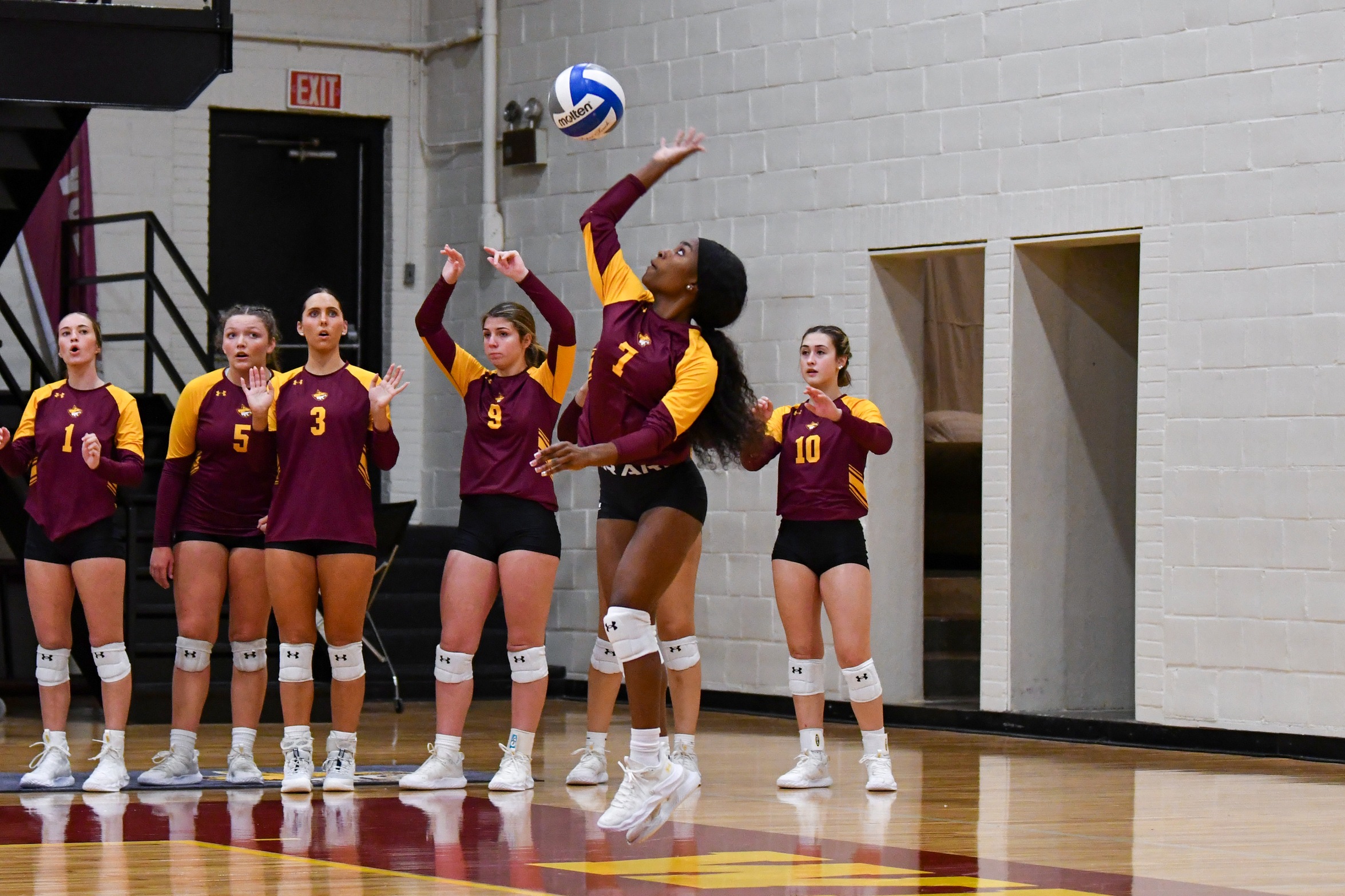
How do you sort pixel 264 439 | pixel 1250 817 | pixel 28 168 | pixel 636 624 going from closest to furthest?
pixel 636 624 → pixel 1250 817 → pixel 264 439 → pixel 28 168

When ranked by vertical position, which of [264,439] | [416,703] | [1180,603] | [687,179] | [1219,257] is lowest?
[416,703]

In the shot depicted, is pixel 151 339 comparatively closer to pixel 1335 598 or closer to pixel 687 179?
pixel 687 179

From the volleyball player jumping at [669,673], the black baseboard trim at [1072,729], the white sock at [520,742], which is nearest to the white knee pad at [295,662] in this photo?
the white sock at [520,742]

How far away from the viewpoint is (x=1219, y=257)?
858 centimetres

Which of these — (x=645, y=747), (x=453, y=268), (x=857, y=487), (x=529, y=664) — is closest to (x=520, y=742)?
(x=529, y=664)

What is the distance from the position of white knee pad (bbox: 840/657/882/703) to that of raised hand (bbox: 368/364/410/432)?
6.20 feet

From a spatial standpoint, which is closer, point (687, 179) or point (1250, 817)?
point (1250, 817)

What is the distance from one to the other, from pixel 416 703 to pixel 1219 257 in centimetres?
506

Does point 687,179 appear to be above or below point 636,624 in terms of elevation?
above

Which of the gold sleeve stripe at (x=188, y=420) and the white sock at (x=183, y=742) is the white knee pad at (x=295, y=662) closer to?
the white sock at (x=183, y=742)

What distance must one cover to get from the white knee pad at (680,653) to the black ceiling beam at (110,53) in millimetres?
3626

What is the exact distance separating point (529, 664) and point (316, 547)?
85 cm

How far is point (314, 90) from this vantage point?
12.6 metres

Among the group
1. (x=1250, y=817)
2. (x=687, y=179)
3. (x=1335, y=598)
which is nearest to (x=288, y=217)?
(x=687, y=179)
